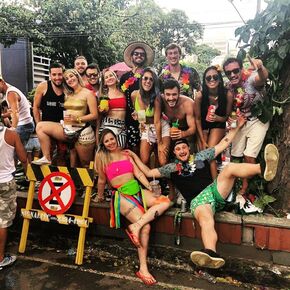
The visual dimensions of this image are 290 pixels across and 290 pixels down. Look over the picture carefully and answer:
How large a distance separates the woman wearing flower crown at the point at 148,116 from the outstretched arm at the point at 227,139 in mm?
674

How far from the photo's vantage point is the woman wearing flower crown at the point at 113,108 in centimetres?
453

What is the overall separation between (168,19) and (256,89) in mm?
22203

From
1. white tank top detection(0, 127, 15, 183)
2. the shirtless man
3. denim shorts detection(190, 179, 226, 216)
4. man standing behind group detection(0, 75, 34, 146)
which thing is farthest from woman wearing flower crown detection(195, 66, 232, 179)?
man standing behind group detection(0, 75, 34, 146)

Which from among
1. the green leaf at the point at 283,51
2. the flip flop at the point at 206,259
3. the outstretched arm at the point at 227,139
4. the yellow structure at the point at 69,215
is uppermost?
the green leaf at the point at 283,51

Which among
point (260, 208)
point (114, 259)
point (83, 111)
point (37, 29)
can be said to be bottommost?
point (114, 259)

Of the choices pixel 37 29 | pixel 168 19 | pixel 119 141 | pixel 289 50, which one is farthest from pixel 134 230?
pixel 168 19

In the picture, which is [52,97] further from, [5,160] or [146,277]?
[146,277]

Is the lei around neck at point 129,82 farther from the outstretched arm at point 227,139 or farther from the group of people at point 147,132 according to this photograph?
the outstretched arm at point 227,139

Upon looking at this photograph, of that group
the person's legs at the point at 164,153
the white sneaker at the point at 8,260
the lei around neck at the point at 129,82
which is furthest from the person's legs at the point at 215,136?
→ the white sneaker at the point at 8,260

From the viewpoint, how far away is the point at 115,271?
145 inches

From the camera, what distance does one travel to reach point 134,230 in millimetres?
3676

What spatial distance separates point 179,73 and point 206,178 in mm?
1788

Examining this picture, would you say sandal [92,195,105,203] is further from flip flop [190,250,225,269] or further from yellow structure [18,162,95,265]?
flip flop [190,250,225,269]

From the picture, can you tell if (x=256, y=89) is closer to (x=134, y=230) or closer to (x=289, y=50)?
(x=289, y=50)
